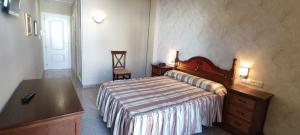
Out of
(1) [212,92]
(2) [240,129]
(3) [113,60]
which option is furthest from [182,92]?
(3) [113,60]

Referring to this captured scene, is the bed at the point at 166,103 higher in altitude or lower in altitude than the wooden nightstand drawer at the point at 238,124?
higher

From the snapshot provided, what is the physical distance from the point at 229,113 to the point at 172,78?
1330 mm

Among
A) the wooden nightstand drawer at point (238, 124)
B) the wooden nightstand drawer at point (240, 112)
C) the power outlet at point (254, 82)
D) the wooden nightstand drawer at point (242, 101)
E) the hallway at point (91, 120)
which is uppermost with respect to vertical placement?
the power outlet at point (254, 82)

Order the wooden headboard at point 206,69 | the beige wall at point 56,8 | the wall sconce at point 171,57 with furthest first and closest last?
the beige wall at point 56,8, the wall sconce at point 171,57, the wooden headboard at point 206,69

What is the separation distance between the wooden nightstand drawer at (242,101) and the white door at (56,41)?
20.6 ft

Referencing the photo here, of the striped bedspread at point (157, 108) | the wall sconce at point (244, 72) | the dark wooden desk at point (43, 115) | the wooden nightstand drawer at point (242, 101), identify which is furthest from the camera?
the wall sconce at point (244, 72)

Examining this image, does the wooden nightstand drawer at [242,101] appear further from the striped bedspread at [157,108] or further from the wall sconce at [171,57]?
the wall sconce at [171,57]

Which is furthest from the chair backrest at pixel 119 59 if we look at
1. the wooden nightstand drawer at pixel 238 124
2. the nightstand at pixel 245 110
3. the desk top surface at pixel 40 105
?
the wooden nightstand drawer at pixel 238 124

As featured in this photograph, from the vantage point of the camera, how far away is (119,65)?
15.9 feet

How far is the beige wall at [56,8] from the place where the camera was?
603 centimetres

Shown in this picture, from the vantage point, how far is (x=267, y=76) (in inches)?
100

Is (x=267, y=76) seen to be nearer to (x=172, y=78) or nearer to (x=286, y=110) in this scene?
(x=286, y=110)

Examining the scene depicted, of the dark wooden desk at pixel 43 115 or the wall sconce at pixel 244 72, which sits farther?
the wall sconce at pixel 244 72

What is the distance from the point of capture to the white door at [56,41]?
623cm
